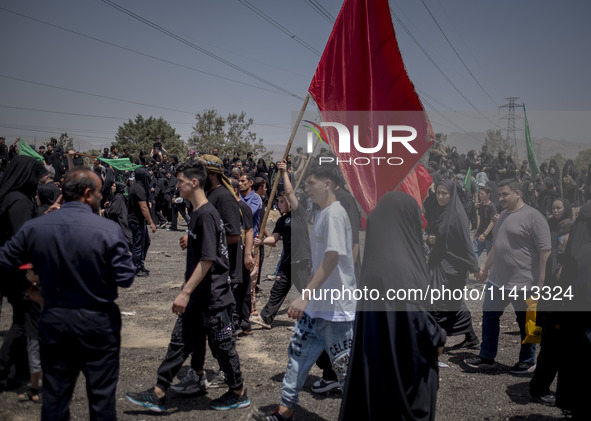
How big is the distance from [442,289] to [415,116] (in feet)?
6.91

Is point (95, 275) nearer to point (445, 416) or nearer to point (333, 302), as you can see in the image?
point (333, 302)

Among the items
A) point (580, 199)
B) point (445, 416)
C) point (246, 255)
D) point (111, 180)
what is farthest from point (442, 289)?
point (580, 199)

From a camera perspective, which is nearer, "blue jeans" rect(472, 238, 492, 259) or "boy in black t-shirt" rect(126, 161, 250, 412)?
"boy in black t-shirt" rect(126, 161, 250, 412)

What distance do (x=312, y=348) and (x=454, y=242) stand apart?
2870mm

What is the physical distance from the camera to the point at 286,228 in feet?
20.5

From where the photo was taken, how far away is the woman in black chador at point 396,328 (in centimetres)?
295

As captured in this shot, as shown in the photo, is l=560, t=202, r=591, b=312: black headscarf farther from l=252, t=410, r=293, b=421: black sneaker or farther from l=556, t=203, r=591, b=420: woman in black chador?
l=252, t=410, r=293, b=421: black sneaker

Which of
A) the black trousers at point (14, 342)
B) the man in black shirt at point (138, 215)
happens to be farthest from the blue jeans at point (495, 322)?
the man in black shirt at point (138, 215)

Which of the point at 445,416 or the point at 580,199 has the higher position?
the point at 580,199

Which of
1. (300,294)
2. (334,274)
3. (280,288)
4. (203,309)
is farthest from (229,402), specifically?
(280,288)

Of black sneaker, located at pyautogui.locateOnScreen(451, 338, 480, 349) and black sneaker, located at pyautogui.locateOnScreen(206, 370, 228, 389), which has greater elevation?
black sneaker, located at pyautogui.locateOnScreen(451, 338, 480, 349)

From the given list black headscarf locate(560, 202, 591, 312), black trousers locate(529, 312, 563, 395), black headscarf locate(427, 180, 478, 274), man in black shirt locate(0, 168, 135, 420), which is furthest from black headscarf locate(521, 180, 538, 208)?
man in black shirt locate(0, 168, 135, 420)

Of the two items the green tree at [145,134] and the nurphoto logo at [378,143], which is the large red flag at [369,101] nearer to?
the nurphoto logo at [378,143]

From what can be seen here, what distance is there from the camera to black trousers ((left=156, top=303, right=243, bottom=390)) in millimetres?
4070
